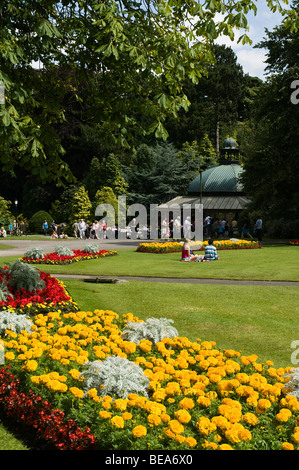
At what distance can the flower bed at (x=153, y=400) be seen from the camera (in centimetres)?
359

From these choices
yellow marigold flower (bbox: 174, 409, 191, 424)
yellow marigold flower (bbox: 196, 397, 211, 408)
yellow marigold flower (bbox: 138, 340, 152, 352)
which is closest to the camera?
yellow marigold flower (bbox: 174, 409, 191, 424)

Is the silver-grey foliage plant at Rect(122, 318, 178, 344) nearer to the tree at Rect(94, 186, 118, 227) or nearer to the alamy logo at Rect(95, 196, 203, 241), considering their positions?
the alamy logo at Rect(95, 196, 203, 241)

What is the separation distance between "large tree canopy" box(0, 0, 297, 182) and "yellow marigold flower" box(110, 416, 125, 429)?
4.09m

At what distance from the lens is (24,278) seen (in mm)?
8734

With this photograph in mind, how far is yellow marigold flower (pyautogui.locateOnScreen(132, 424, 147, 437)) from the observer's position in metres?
3.47

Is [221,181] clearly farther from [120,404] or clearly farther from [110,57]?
[120,404]

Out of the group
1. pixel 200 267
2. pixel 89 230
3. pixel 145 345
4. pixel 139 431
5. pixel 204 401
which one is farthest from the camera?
pixel 89 230

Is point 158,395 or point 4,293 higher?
point 4,293

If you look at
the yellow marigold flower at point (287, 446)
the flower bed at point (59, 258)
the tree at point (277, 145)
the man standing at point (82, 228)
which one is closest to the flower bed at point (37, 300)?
the yellow marigold flower at point (287, 446)

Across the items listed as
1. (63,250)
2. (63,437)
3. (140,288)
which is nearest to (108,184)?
(63,250)

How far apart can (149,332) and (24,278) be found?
136 inches

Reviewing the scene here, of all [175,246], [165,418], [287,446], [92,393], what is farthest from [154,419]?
[175,246]

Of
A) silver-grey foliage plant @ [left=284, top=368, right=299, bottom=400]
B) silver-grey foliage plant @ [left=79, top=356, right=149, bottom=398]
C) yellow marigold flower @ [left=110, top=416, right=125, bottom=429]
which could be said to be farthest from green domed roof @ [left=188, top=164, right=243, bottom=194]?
yellow marigold flower @ [left=110, top=416, right=125, bottom=429]

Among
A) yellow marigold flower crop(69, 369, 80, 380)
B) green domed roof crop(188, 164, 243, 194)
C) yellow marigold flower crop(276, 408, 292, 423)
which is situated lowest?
yellow marigold flower crop(276, 408, 292, 423)
